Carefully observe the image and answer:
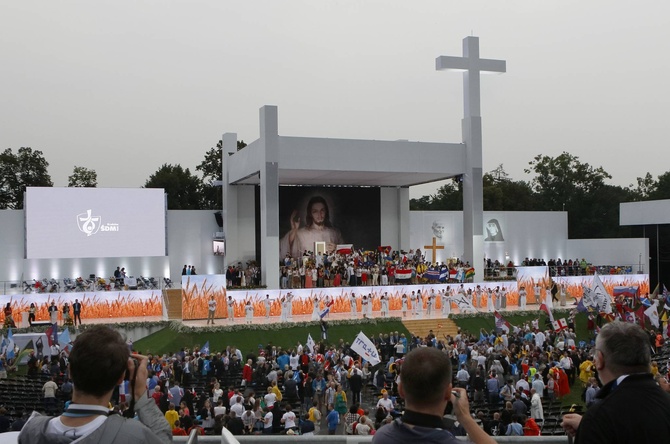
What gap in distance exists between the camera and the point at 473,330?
29484mm

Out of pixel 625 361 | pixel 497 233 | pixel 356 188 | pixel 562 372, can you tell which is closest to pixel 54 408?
pixel 562 372

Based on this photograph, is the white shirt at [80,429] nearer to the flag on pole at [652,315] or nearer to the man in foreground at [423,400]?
the man in foreground at [423,400]

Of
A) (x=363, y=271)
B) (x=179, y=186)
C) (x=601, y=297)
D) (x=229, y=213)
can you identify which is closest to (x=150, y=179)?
(x=179, y=186)

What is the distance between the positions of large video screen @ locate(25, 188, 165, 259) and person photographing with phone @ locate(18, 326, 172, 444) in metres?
35.0

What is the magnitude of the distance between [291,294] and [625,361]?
28320 millimetres

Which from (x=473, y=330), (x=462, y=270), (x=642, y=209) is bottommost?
(x=473, y=330)

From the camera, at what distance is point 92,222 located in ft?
118

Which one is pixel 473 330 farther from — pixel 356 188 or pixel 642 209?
pixel 642 209

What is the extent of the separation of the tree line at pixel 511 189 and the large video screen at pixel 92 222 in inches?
996

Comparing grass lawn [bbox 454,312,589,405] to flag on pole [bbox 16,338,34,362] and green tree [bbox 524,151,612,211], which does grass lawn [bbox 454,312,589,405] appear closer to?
flag on pole [bbox 16,338,34,362]

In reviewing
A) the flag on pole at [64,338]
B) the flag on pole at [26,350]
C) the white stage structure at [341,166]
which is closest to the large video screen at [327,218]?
the white stage structure at [341,166]

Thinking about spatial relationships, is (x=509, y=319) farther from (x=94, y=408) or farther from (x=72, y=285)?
(x=94, y=408)

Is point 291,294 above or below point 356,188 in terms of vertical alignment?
below

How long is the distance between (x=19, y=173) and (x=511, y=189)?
49.1 meters
